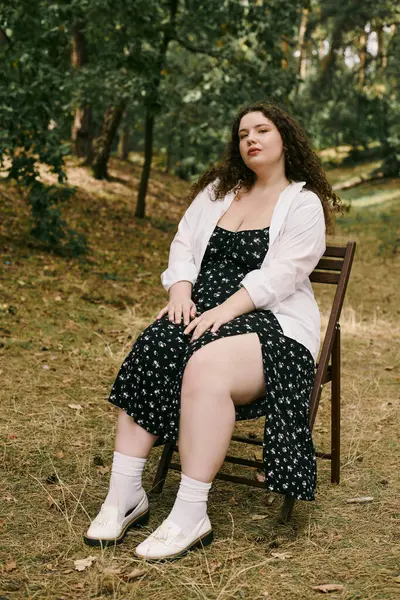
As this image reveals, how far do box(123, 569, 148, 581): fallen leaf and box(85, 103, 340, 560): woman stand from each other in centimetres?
7

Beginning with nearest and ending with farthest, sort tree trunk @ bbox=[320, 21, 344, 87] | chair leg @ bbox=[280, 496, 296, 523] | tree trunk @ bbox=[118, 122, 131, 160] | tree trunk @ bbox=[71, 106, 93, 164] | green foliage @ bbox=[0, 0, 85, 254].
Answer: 1. chair leg @ bbox=[280, 496, 296, 523]
2. green foliage @ bbox=[0, 0, 85, 254]
3. tree trunk @ bbox=[71, 106, 93, 164]
4. tree trunk @ bbox=[320, 21, 344, 87]
5. tree trunk @ bbox=[118, 122, 131, 160]

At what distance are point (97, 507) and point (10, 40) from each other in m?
6.09

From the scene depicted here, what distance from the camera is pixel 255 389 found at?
9.26 ft

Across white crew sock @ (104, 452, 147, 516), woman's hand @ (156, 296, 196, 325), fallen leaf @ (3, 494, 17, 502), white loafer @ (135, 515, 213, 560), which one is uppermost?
woman's hand @ (156, 296, 196, 325)

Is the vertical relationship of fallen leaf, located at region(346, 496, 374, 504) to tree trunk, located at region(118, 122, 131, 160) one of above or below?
below

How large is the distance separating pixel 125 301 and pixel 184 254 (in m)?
4.06

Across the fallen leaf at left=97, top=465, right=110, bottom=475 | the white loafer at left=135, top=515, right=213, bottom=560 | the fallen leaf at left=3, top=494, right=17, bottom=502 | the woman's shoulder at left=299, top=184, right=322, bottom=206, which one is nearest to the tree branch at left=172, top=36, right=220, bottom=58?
the woman's shoulder at left=299, top=184, right=322, bottom=206

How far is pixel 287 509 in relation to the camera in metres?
3.02

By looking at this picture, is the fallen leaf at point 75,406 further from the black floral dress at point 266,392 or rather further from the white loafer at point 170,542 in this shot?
the white loafer at point 170,542

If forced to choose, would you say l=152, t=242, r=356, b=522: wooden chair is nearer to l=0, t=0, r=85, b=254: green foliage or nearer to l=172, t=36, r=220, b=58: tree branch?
l=0, t=0, r=85, b=254: green foliage

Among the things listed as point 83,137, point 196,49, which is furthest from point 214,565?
point 83,137

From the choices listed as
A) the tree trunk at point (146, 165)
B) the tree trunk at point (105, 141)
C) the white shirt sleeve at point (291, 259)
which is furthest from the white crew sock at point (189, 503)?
the tree trunk at point (105, 141)

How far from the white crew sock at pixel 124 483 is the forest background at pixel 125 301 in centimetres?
20

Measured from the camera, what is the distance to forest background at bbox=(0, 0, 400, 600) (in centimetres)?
269
